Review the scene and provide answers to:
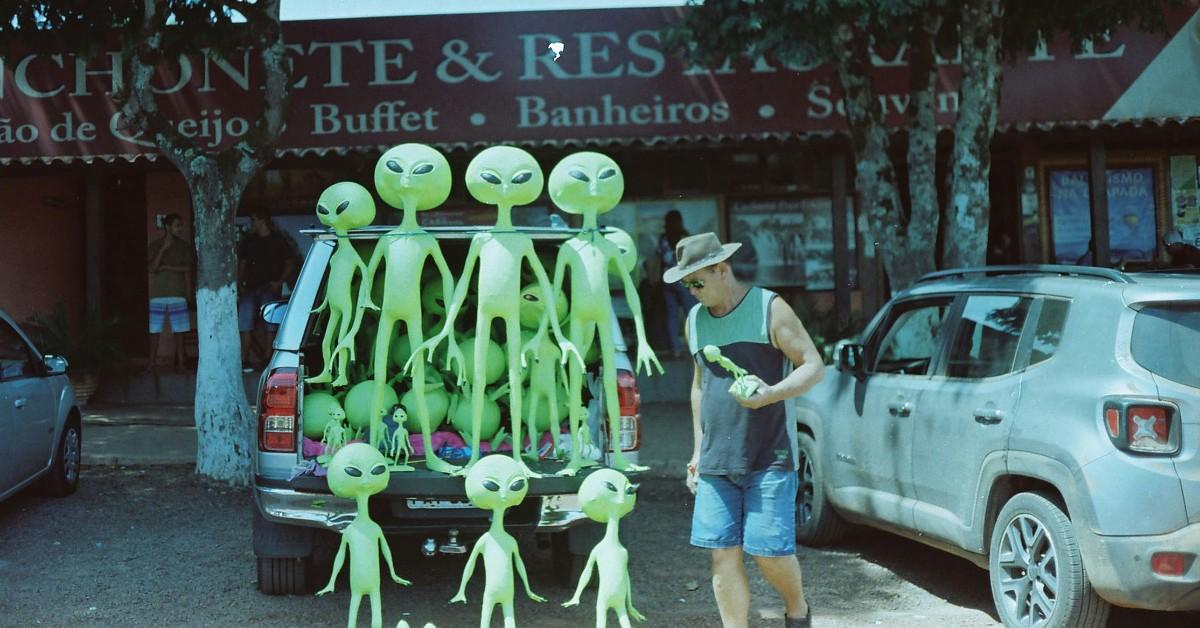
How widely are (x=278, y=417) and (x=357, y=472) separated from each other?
86cm

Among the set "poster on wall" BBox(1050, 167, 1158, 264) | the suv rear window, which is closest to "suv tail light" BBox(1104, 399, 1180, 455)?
the suv rear window

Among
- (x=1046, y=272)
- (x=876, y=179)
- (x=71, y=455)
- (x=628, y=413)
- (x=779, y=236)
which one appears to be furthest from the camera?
(x=779, y=236)

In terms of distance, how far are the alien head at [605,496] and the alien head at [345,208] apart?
5.01 ft

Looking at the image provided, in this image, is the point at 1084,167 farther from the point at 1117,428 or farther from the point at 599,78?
the point at 1117,428

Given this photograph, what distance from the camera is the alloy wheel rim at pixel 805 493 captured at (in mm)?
7141

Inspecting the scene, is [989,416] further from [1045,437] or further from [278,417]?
[278,417]

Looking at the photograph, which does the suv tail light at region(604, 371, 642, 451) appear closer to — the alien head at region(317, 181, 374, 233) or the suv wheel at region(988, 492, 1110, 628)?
the alien head at region(317, 181, 374, 233)

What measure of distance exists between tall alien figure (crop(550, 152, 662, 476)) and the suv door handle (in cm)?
153

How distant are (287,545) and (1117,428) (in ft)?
12.1

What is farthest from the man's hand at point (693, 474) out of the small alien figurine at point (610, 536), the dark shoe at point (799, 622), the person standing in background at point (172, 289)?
the person standing in background at point (172, 289)

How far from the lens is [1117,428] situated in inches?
178

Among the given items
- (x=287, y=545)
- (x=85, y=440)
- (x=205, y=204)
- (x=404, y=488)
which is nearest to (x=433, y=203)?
(x=404, y=488)

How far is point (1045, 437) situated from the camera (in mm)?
4844

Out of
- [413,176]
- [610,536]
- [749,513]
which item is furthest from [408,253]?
[749,513]
